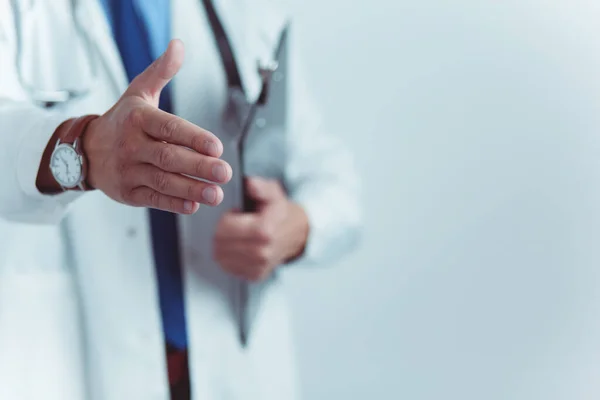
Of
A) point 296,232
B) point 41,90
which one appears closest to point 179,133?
point 41,90

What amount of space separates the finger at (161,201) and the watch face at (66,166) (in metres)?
0.06

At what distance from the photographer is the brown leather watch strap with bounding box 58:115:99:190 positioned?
419mm

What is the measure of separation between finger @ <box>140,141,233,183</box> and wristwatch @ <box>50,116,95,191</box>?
0.07 metres

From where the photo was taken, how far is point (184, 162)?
0.36 meters

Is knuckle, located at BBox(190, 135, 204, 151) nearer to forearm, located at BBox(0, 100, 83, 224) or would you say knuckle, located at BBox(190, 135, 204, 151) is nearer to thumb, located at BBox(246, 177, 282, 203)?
forearm, located at BBox(0, 100, 83, 224)

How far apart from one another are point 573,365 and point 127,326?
1.59 feet

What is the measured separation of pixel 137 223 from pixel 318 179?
0.88ft

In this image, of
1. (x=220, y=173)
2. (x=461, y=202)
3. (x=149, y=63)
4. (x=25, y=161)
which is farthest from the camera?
(x=461, y=202)

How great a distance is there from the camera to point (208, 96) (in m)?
0.64

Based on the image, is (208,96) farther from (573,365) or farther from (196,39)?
(573,365)

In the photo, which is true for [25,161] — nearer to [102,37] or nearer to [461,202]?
[102,37]

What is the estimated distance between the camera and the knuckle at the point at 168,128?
0.36m

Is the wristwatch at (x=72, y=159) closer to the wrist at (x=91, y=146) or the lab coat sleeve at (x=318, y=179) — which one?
the wrist at (x=91, y=146)

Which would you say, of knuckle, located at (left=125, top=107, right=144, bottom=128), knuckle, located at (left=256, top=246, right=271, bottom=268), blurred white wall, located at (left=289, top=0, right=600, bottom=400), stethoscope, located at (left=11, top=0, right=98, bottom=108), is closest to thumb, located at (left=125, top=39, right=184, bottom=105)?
knuckle, located at (left=125, top=107, right=144, bottom=128)
